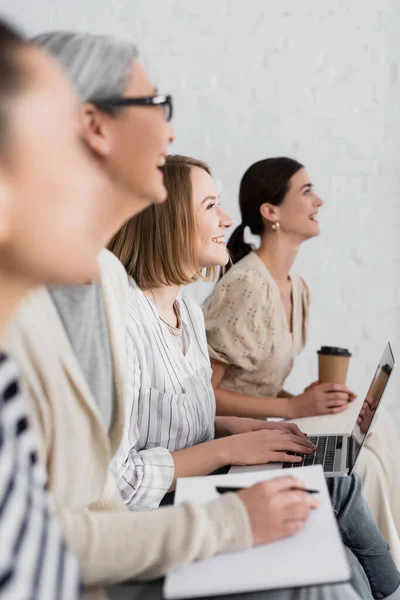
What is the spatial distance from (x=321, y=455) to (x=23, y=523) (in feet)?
2.44

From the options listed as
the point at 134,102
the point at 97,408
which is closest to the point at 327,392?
the point at 97,408

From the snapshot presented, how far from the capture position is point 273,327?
181 centimetres

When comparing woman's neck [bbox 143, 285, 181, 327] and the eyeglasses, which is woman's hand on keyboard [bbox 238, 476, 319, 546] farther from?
woman's neck [bbox 143, 285, 181, 327]

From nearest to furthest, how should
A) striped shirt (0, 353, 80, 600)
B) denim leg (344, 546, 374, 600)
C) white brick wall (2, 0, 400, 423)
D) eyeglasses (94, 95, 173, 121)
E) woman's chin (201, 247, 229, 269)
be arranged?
striped shirt (0, 353, 80, 600), eyeglasses (94, 95, 173, 121), denim leg (344, 546, 374, 600), woman's chin (201, 247, 229, 269), white brick wall (2, 0, 400, 423)

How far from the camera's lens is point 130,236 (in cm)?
124

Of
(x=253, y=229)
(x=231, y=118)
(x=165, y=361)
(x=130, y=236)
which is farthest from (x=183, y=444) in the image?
(x=231, y=118)

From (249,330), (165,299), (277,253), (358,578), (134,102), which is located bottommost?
(358,578)

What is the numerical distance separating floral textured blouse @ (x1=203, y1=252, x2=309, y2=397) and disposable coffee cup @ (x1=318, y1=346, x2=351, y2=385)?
172 millimetres

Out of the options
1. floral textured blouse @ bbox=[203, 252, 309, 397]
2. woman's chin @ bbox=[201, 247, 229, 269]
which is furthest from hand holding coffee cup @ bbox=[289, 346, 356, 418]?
woman's chin @ bbox=[201, 247, 229, 269]

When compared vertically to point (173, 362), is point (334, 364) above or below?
below

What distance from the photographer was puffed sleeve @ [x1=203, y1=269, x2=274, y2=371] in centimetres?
171

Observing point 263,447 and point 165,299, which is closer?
point 263,447

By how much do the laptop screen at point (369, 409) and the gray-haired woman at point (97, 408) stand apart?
1.57ft

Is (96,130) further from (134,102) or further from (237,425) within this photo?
(237,425)
